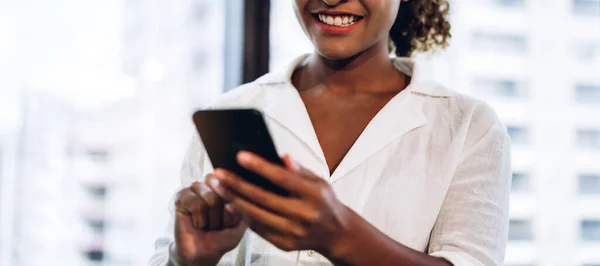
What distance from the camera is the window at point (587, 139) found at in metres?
1.66

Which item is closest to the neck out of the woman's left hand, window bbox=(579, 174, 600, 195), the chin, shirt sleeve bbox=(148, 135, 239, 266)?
the chin

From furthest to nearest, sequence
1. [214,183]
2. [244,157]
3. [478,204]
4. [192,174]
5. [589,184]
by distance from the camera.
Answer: [589,184]
[192,174]
[478,204]
[214,183]
[244,157]

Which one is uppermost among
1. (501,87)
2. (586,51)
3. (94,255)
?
(586,51)

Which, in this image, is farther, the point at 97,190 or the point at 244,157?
the point at 97,190

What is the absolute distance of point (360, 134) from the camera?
1087mm

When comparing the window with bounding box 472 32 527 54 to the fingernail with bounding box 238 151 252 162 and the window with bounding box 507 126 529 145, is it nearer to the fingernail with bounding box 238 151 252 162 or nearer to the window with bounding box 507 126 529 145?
the window with bounding box 507 126 529 145

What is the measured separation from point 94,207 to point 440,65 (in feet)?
3.16

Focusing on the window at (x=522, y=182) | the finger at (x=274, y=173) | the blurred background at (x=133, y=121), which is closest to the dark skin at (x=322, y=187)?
the finger at (x=274, y=173)

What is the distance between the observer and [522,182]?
5.51 ft

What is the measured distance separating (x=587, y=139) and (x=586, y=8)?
0.33 metres

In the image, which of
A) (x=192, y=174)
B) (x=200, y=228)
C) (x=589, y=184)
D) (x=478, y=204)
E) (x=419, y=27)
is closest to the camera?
(x=200, y=228)

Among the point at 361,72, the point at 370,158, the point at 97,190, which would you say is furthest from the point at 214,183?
the point at 97,190

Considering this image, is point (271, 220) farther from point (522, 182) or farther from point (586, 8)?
point (586, 8)

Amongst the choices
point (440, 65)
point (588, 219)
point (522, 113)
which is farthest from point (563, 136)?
point (440, 65)
